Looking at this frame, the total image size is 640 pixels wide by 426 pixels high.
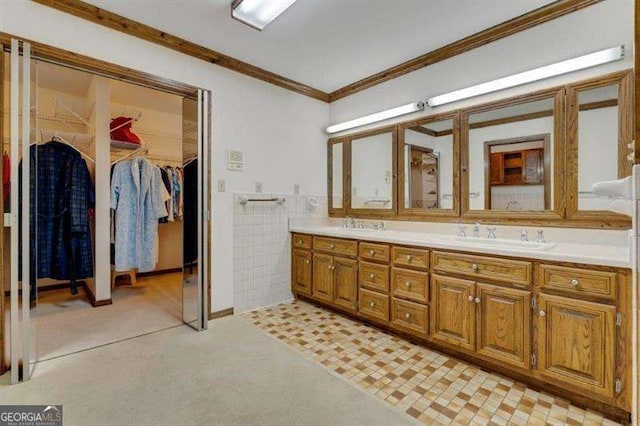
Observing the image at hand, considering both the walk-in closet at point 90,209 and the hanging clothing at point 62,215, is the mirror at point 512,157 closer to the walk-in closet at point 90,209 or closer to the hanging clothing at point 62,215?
the walk-in closet at point 90,209

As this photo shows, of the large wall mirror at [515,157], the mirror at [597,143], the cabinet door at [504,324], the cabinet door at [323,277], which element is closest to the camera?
the cabinet door at [504,324]

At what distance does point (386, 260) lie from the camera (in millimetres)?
2502

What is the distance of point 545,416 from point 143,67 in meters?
3.41

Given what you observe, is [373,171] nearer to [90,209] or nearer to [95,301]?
[90,209]

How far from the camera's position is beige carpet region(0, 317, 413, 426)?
5.08ft

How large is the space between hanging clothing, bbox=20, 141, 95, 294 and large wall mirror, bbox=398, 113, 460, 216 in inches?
127

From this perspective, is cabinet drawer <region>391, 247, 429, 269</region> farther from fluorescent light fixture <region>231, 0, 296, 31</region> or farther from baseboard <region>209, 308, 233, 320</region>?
fluorescent light fixture <region>231, 0, 296, 31</region>

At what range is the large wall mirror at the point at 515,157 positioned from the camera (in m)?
2.16

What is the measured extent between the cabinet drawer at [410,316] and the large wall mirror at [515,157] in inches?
36.6

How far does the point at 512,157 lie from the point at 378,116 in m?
1.30

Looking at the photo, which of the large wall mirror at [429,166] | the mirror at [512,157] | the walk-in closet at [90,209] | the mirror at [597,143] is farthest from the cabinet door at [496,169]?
the walk-in closet at [90,209]

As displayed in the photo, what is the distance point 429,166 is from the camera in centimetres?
287

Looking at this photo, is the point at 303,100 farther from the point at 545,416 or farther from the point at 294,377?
the point at 545,416

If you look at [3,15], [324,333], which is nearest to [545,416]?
[324,333]
